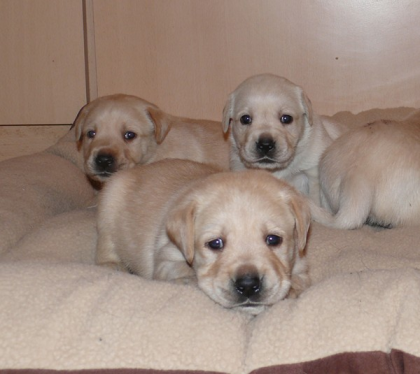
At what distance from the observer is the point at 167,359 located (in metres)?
1.98

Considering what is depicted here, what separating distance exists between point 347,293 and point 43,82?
13.5 ft

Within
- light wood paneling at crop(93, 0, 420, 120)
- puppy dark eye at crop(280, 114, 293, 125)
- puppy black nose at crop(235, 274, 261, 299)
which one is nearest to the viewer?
puppy black nose at crop(235, 274, 261, 299)

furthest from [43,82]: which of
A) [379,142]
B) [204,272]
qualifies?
[204,272]

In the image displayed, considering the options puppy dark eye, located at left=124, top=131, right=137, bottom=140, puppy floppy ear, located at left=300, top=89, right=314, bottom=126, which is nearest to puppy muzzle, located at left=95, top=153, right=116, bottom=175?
puppy dark eye, located at left=124, top=131, right=137, bottom=140

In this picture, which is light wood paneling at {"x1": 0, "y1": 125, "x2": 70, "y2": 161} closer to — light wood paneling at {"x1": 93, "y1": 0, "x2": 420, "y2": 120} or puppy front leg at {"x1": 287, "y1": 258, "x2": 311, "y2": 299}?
light wood paneling at {"x1": 93, "y1": 0, "x2": 420, "y2": 120}

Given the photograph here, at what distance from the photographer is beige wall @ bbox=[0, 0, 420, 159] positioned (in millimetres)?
5312

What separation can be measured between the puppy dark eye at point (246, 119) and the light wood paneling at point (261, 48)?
1.30 m

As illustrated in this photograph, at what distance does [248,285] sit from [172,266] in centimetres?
57

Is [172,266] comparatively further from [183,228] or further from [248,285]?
[248,285]

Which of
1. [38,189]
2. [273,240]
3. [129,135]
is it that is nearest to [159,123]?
[129,135]

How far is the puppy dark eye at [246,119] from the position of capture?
4.23 metres

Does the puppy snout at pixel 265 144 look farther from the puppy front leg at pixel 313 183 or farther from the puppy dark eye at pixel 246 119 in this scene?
the puppy front leg at pixel 313 183

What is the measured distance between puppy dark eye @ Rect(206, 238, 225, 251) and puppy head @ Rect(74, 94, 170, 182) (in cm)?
179

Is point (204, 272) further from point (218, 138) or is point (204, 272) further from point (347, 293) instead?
point (218, 138)
